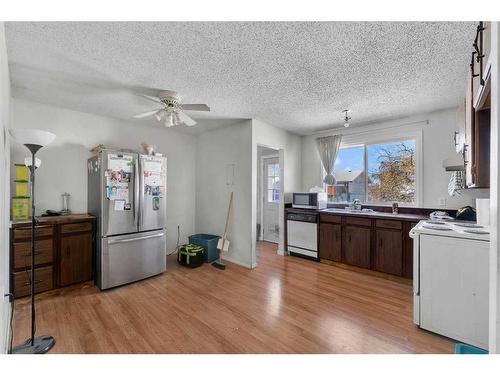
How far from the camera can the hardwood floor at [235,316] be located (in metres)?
1.77

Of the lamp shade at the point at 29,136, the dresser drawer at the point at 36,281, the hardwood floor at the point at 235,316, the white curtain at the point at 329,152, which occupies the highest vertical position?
the white curtain at the point at 329,152

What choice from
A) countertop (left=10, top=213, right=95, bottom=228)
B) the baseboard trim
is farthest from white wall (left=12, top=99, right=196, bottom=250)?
the baseboard trim

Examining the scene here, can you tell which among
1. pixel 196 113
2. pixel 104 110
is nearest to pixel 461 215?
pixel 196 113

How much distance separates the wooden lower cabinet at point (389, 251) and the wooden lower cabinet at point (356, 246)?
0.39 feet

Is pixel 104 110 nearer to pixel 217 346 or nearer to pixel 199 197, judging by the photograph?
pixel 199 197

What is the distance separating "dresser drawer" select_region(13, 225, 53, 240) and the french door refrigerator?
484mm

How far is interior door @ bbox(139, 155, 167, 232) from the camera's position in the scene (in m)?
3.00

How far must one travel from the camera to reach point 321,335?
1.89m

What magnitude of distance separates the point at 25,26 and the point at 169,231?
10.9 ft

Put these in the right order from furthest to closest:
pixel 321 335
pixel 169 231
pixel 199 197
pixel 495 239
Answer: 1. pixel 199 197
2. pixel 169 231
3. pixel 321 335
4. pixel 495 239

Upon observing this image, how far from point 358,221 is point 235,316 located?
2.33 meters

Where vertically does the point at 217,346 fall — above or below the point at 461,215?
below

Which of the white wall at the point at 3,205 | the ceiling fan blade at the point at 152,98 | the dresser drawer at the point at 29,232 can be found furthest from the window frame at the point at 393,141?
the dresser drawer at the point at 29,232

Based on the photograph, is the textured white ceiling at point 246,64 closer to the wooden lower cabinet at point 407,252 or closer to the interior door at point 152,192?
the interior door at point 152,192
